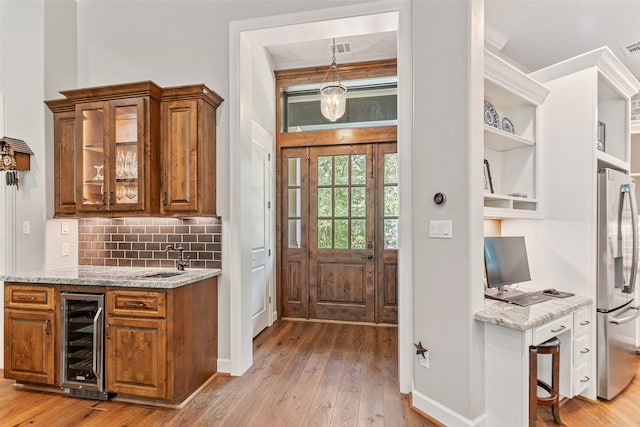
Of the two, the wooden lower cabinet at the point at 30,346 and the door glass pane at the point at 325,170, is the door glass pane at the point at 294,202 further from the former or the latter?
the wooden lower cabinet at the point at 30,346

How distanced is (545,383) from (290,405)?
178 cm

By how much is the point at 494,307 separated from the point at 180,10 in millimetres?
3504

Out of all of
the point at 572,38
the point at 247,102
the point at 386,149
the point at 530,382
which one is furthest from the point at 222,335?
the point at 572,38

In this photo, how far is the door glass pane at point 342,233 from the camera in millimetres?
4445

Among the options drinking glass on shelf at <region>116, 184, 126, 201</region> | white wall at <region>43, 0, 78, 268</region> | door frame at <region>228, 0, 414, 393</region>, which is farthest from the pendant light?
white wall at <region>43, 0, 78, 268</region>

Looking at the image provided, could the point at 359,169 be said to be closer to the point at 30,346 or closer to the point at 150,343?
the point at 150,343

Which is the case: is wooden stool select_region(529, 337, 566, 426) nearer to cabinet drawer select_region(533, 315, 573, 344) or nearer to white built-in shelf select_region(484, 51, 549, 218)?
cabinet drawer select_region(533, 315, 573, 344)

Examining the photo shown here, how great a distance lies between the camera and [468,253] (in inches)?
82.4

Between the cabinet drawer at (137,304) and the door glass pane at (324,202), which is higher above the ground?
the door glass pane at (324,202)

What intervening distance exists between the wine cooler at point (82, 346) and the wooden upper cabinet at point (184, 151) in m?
0.90

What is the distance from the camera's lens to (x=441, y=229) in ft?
→ 7.31

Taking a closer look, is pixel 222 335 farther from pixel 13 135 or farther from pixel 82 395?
pixel 13 135

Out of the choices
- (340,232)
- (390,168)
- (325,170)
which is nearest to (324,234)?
(340,232)

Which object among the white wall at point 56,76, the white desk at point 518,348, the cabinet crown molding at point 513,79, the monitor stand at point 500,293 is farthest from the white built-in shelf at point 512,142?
the white wall at point 56,76
